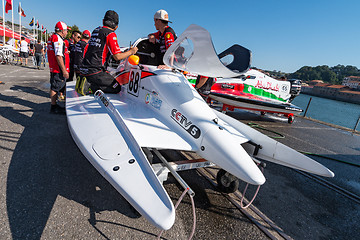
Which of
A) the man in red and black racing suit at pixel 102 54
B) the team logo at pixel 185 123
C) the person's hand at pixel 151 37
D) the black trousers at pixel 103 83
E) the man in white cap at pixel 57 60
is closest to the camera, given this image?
the team logo at pixel 185 123

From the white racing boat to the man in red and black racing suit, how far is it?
374 millimetres

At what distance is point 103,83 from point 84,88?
0.57 m

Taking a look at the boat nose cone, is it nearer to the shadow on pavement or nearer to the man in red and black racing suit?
the shadow on pavement

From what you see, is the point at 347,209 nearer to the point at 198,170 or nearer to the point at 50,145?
the point at 198,170

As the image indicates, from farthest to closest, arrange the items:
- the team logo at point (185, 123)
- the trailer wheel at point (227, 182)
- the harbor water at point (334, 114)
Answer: the harbor water at point (334, 114), the trailer wheel at point (227, 182), the team logo at point (185, 123)

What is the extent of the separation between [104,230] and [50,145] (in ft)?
7.62

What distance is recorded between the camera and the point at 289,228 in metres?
2.42

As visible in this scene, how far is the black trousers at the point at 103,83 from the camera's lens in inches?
151

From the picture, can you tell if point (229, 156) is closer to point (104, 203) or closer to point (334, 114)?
point (104, 203)

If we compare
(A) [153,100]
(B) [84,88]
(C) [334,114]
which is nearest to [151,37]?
(B) [84,88]

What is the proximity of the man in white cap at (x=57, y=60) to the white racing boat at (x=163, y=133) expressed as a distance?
164 cm

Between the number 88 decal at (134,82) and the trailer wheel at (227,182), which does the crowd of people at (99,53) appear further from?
the trailer wheel at (227,182)

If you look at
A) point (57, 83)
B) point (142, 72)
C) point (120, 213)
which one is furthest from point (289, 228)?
point (57, 83)

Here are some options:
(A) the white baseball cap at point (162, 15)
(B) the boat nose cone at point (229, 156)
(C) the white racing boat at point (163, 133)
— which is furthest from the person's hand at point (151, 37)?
(B) the boat nose cone at point (229, 156)
